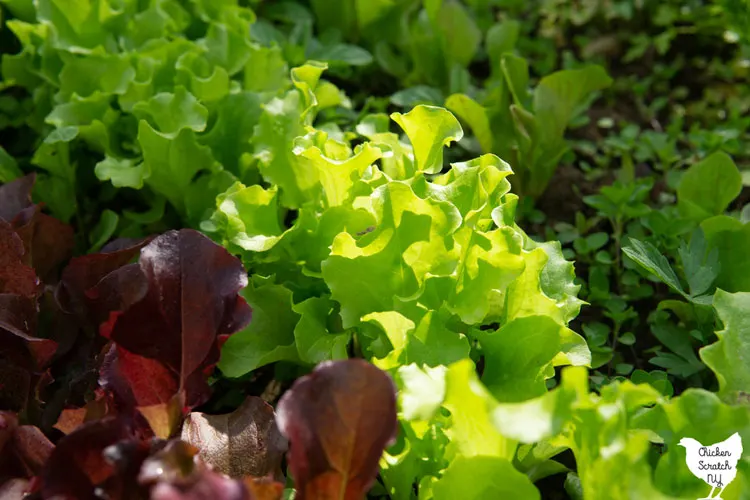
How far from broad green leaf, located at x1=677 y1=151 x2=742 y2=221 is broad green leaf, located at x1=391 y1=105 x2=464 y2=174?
552 mm

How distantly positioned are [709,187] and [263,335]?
0.91m

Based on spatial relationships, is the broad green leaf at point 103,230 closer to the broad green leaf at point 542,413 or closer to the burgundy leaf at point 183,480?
the burgundy leaf at point 183,480

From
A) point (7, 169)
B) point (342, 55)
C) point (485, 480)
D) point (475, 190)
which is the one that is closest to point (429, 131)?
point (475, 190)

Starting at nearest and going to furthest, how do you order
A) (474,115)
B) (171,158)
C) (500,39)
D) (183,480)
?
1. (183,480)
2. (171,158)
3. (474,115)
4. (500,39)

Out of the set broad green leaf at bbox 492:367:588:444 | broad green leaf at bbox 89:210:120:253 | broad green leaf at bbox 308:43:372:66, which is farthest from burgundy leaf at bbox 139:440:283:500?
broad green leaf at bbox 308:43:372:66

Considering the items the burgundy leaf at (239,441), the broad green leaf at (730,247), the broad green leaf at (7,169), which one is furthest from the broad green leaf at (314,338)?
the broad green leaf at (7,169)

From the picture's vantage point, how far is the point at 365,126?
1.59 metres

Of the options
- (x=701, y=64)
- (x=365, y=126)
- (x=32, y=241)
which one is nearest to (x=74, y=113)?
(x=32, y=241)

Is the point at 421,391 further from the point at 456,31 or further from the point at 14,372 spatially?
the point at 456,31

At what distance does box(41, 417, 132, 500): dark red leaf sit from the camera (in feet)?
3.47

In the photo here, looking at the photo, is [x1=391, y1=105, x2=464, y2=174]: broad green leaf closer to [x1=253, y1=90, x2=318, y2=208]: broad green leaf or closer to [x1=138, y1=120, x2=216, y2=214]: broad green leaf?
[x1=253, y1=90, x2=318, y2=208]: broad green leaf

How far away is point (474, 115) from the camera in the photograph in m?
1.80

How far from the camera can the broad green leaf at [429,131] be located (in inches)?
54.2

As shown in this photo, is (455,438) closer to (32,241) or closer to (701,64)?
(32,241)
